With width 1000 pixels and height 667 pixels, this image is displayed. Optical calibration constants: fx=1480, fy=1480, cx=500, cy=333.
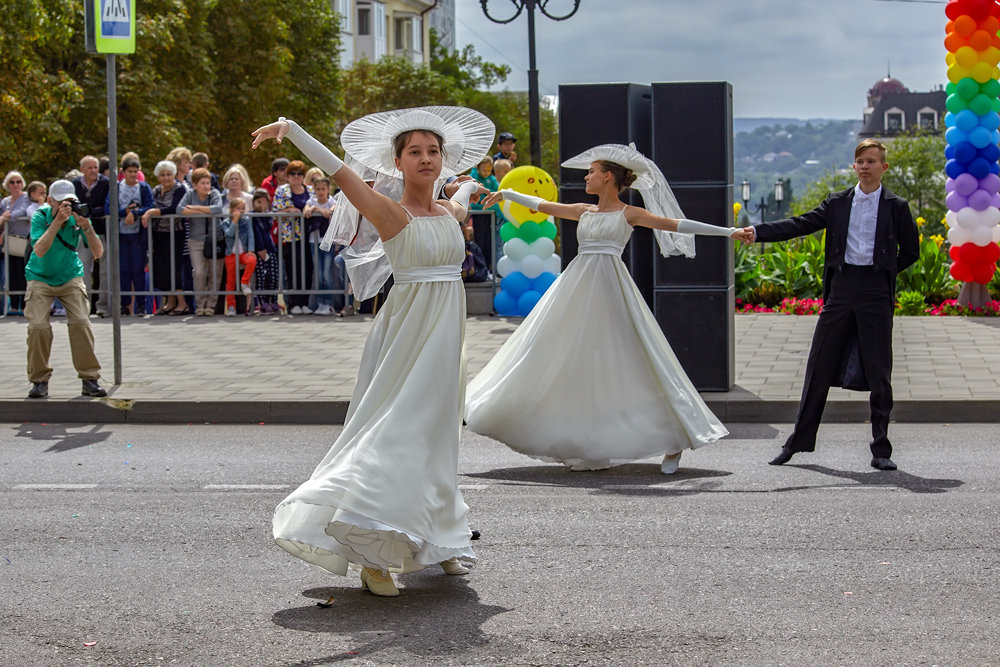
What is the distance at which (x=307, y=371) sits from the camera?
13.0 meters

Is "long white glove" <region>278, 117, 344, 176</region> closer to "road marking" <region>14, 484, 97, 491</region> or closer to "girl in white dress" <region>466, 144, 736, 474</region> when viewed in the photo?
"girl in white dress" <region>466, 144, 736, 474</region>

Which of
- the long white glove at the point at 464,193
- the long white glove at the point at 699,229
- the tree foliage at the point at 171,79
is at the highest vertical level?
the tree foliage at the point at 171,79

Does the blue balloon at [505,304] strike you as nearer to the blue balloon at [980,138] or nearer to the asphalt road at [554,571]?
the blue balloon at [980,138]

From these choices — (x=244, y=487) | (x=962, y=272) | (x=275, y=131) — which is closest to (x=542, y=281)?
(x=962, y=272)

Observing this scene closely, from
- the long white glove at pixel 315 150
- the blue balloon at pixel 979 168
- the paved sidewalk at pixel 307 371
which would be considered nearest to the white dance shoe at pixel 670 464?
the paved sidewalk at pixel 307 371

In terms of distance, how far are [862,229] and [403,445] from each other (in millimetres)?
4002

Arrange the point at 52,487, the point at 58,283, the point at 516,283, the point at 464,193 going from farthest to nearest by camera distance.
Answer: the point at 516,283, the point at 58,283, the point at 52,487, the point at 464,193

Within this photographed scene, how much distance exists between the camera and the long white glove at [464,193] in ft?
23.0

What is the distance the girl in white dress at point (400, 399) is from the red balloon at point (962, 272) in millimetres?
13761

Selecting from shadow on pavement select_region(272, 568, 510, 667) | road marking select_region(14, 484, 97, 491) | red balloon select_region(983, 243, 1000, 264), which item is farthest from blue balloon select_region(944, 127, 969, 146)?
shadow on pavement select_region(272, 568, 510, 667)

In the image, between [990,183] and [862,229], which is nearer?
[862,229]

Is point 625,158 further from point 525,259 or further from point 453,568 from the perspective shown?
point 525,259

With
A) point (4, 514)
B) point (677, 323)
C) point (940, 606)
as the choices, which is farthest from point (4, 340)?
point (940, 606)

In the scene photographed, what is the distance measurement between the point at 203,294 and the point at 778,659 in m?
14.4
